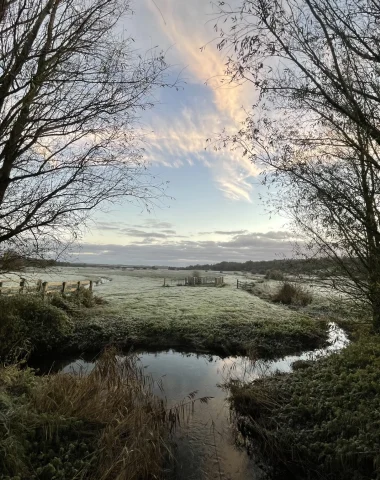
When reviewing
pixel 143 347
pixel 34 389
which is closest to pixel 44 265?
pixel 34 389

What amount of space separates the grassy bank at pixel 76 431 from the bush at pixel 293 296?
20395 mm

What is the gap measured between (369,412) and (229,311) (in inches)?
560

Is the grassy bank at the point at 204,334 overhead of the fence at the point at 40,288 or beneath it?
beneath

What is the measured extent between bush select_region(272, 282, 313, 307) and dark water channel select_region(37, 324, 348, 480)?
10642 mm

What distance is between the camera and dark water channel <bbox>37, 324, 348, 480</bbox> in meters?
5.49

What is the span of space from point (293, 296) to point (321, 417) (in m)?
20.7

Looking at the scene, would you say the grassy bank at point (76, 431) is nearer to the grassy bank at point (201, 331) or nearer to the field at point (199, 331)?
the field at point (199, 331)

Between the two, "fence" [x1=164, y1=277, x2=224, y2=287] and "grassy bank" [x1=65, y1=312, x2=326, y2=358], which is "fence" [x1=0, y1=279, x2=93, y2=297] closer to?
"grassy bank" [x1=65, y1=312, x2=326, y2=358]

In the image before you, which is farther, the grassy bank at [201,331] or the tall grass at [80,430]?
the grassy bank at [201,331]

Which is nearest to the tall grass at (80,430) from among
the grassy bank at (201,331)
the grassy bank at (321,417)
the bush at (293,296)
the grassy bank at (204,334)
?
the grassy bank at (321,417)

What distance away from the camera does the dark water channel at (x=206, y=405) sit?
5492mm

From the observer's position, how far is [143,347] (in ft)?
44.9

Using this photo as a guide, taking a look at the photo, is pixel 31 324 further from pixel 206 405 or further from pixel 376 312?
pixel 376 312

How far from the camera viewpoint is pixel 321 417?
591 cm
